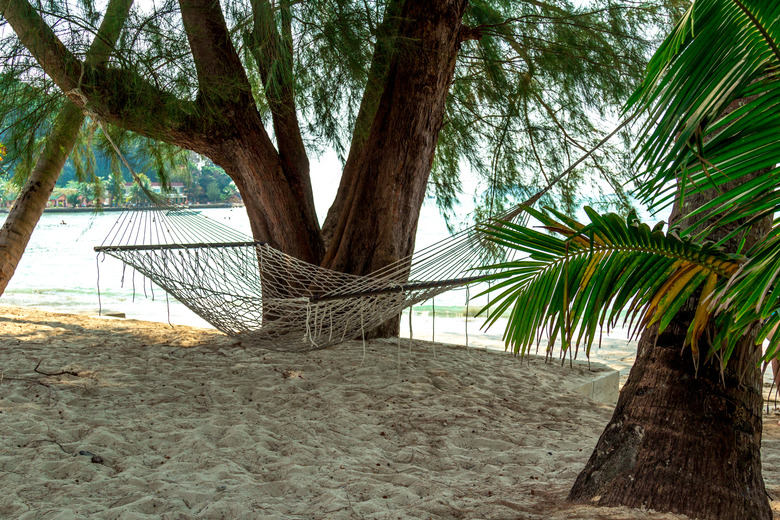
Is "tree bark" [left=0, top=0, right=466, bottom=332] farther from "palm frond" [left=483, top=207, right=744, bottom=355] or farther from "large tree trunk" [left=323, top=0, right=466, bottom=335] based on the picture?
"palm frond" [left=483, top=207, right=744, bottom=355]

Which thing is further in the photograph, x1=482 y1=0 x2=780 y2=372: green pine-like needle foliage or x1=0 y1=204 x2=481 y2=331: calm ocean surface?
x1=0 y1=204 x2=481 y2=331: calm ocean surface

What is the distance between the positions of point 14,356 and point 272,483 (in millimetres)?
1770

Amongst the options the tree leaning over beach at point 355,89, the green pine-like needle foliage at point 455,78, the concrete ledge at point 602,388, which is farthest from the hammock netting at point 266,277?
the concrete ledge at point 602,388

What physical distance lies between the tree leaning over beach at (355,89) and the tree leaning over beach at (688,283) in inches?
58.0

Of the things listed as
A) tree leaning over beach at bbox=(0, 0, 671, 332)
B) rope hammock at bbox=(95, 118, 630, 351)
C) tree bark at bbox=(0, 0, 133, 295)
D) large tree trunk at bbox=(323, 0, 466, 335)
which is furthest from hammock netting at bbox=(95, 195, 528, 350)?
tree bark at bbox=(0, 0, 133, 295)

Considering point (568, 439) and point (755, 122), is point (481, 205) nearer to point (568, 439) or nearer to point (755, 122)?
point (568, 439)

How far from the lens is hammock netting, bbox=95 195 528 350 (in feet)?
7.13

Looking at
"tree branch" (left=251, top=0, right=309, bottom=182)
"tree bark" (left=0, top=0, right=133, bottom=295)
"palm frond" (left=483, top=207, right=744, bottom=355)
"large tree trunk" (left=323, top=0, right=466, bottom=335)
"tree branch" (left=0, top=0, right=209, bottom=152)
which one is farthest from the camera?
"tree bark" (left=0, top=0, right=133, bottom=295)

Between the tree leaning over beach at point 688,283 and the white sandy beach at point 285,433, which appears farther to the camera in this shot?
the white sandy beach at point 285,433

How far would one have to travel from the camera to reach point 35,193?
142 inches

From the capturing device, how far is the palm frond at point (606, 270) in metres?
1.17

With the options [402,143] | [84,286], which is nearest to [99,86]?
[402,143]

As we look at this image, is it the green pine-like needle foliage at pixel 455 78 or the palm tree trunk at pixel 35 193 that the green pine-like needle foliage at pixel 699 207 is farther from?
the palm tree trunk at pixel 35 193

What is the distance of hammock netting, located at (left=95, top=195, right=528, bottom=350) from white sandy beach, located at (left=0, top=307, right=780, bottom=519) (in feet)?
0.86
